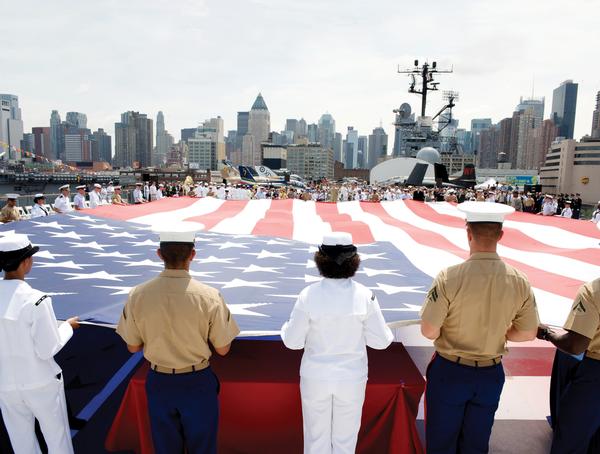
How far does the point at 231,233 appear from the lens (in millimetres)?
6602

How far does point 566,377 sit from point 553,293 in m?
0.83

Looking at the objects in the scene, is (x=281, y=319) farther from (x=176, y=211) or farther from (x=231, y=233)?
(x=176, y=211)

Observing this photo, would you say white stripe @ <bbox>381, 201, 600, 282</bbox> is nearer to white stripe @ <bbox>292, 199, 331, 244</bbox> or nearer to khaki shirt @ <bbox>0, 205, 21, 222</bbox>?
white stripe @ <bbox>292, 199, 331, 244</bbox>

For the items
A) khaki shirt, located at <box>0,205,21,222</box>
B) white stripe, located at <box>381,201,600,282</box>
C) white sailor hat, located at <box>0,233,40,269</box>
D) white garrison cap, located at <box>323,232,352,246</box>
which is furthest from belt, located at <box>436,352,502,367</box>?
khaki shirt, located at <box>0,205,21,222</box>

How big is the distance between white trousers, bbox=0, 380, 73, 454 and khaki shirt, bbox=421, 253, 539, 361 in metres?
2.14

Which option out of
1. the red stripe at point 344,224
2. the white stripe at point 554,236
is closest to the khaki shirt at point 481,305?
the red stripe at point 344,224

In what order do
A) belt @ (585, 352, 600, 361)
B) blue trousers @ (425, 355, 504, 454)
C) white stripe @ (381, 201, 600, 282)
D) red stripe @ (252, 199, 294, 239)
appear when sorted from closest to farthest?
blue trousers @ (425, 355, 504, 454) < belt @ (585, 352, 600, 361) < white stripe @ (381, 201, 600, 282) < red stripe @ (252, 199, 294, 239)

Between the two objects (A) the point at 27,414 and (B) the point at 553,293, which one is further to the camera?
(B) the point at 553,293

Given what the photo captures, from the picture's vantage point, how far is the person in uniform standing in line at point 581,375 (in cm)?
232

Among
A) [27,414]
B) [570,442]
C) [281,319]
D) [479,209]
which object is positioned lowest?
[570,442]

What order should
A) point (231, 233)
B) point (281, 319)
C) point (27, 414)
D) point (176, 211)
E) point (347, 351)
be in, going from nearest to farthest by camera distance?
point (347, 351) < point (27, 414) < point (281, 319) < point (231, 233) < point (176, 211)

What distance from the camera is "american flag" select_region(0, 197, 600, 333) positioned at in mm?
→ 3197

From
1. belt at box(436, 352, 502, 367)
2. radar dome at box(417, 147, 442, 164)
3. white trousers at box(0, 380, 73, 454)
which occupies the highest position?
radar dome at box(417, 147, 442, 164)

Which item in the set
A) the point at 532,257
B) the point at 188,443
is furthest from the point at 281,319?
the point at 532,257
